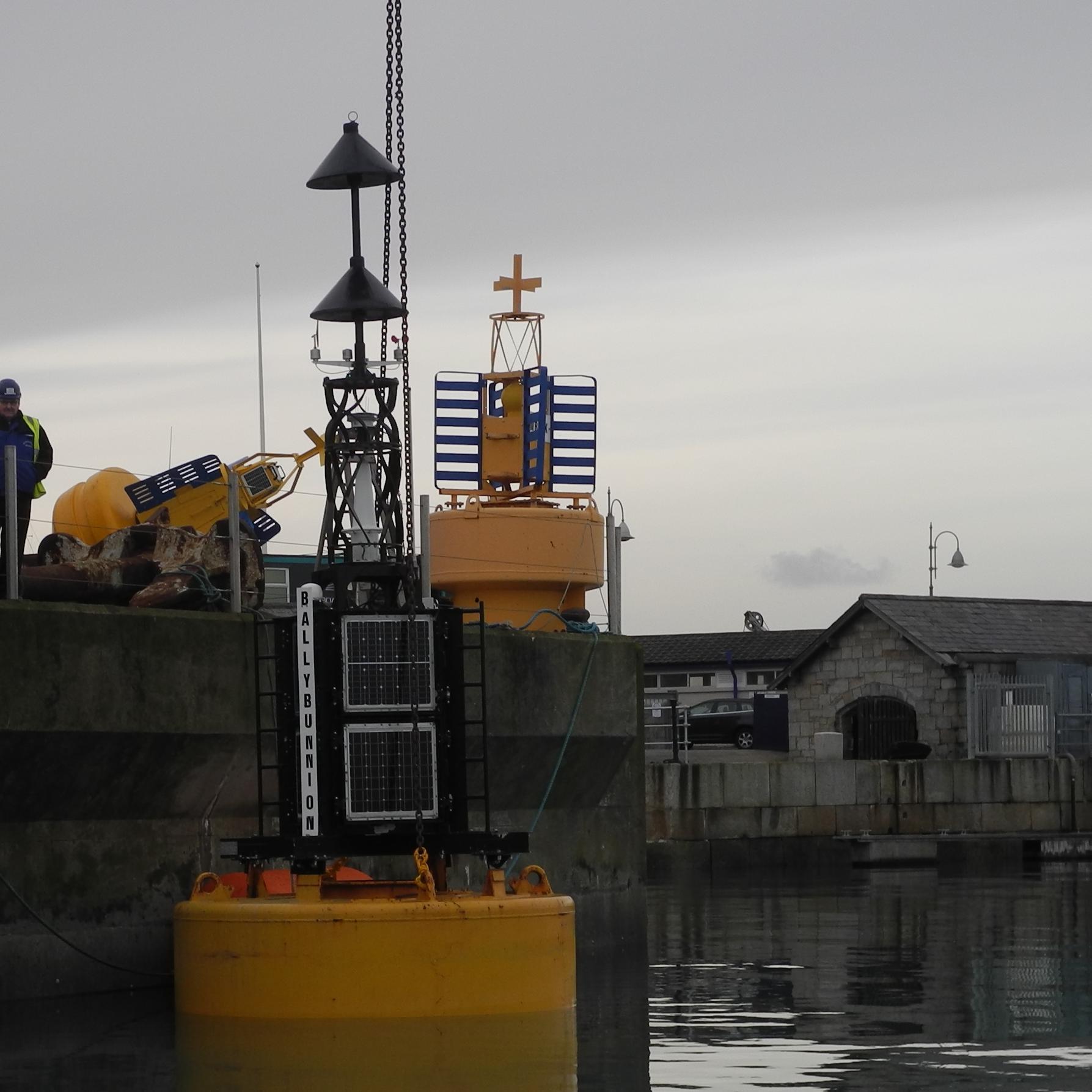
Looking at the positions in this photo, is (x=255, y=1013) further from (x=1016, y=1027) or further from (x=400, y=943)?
(x=1016, y=1027)

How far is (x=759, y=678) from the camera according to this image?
6800cm

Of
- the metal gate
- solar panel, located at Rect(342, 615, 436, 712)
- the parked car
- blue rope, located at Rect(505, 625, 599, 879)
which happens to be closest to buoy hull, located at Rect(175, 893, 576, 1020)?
solar panel, located at Rect(342, 615, 436, 712)

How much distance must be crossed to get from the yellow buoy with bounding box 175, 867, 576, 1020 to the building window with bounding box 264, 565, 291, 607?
43.7ft

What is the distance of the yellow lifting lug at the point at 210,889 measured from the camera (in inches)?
521

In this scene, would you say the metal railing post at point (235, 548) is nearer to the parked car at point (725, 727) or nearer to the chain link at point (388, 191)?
the chain link at point (388, 191)

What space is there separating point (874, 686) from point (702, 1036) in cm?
2807

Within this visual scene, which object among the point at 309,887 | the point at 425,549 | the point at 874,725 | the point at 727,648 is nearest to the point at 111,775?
the point at 309,887

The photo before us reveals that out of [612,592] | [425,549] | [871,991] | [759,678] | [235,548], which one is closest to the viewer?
[871,991]

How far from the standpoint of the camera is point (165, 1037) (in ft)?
40.9

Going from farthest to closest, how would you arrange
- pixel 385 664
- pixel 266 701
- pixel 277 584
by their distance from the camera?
pixel 277 584 → pixel 266 701 → pixel 385 664

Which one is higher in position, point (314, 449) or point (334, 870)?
point (314, 449)

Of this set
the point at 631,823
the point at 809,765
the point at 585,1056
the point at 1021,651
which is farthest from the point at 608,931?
the point at 1021,651

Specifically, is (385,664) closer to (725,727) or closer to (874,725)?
(874,725)

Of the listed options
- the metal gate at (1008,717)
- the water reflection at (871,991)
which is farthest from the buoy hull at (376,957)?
the metal gate at (1008,717)
